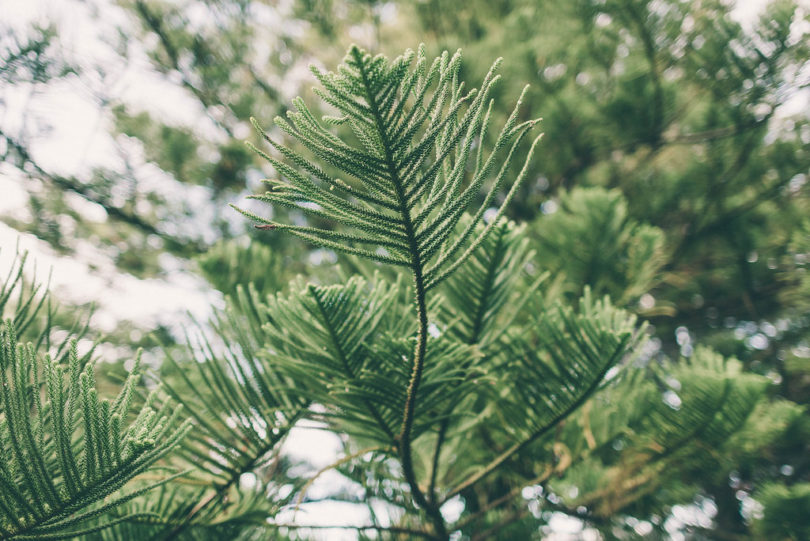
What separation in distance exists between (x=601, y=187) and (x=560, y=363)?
2.30ft

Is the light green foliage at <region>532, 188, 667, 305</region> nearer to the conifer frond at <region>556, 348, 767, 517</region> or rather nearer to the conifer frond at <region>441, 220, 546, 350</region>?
the conifer frond at <region>556, 348, 767, 517</region>

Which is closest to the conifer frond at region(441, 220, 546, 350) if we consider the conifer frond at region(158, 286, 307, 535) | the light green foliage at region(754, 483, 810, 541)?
the conifer frond at region(158, 286, 307, 535)

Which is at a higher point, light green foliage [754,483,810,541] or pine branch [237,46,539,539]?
pine branch [237,46,539,539]

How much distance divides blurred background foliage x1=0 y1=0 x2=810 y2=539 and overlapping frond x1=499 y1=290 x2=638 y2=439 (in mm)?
229

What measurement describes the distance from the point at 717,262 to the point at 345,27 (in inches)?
74.1

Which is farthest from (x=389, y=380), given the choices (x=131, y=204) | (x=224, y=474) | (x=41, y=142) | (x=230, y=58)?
(x=230, y=58)

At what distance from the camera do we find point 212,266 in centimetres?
95

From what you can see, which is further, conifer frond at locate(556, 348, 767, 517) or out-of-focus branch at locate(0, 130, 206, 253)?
out-of-focus branch at locate(0, 130, 206, 253)

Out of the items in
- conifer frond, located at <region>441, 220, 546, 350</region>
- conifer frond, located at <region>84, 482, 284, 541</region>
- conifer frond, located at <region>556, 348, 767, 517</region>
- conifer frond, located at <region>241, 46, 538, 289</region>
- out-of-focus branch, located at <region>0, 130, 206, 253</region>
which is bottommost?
conifer frond, located at <region>556, 348, 767, 517</region>

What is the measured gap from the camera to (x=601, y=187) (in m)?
1.17

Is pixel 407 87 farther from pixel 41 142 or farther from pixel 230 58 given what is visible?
pixel 230 58

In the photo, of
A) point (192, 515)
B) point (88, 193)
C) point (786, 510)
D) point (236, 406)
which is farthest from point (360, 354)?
point (88, 193)

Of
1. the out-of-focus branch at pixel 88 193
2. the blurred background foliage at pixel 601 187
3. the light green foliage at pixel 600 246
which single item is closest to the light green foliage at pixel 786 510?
the blurred background foliage at pixel 601 187

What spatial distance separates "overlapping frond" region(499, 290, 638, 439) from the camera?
58 cm
